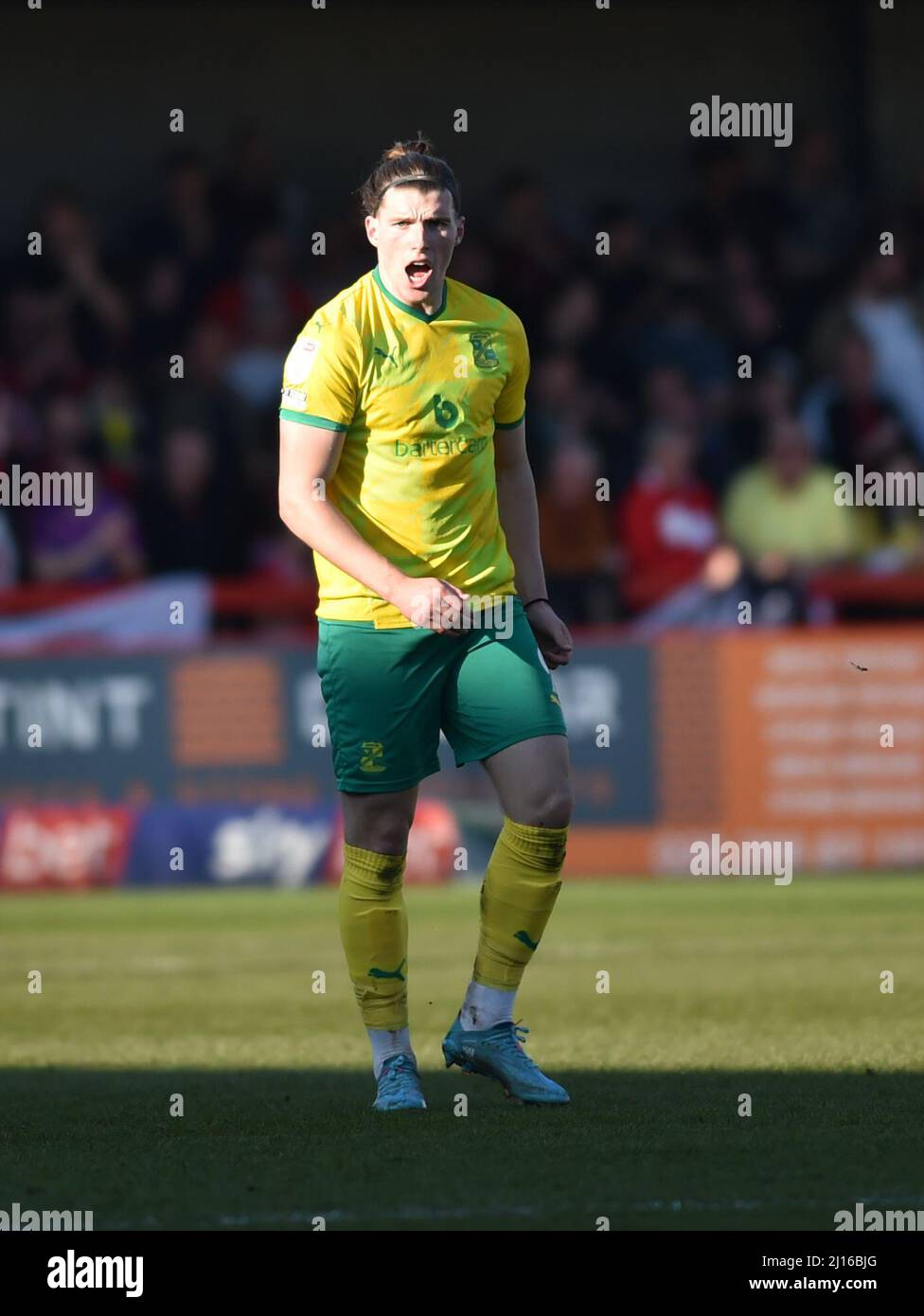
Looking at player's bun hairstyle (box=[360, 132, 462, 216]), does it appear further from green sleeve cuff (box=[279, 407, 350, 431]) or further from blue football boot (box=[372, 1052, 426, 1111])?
blue football boot (box=[372, 1052, 426, 1111])

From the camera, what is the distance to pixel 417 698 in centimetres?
607

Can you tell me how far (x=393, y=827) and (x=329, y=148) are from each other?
15258mm

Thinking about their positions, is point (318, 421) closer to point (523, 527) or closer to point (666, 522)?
point (523, 527)

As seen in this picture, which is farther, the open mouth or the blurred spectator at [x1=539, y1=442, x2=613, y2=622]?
the blurred spectator at [x1=539, y1=442, x2=613, y2=622]

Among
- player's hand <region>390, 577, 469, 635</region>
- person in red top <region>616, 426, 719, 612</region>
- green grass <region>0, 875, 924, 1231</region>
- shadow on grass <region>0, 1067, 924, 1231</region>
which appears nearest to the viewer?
shadow on grass <region>0, 1067, 924, 1231</region>

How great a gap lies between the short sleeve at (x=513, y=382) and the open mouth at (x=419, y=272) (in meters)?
0.30

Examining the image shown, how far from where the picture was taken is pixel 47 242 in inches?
714

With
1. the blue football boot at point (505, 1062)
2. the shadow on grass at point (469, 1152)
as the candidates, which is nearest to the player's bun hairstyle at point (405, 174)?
the blue football boot at point (505, 1062)

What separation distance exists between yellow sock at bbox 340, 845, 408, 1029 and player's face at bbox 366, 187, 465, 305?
56.3 inches

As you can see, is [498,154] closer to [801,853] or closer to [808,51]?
[808,51]

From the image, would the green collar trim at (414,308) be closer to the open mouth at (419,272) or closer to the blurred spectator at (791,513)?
the open mouth at (419,272)

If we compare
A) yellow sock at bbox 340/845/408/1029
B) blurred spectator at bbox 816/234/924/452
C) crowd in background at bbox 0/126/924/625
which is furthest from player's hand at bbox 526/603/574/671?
blurred spectator at bbox 816/234/924/452

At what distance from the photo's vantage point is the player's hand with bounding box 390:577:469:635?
5727 mm
